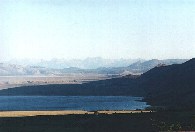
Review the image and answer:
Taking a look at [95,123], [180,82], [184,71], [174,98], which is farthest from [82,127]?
[184,71]

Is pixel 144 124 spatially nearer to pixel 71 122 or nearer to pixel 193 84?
pixel 71 122

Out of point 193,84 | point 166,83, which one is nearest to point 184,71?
point 166,83

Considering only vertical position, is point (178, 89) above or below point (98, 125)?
above

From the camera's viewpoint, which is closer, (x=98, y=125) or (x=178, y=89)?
(x=98, y=125)

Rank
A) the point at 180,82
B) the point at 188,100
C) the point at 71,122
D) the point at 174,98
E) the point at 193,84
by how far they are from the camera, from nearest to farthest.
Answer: the point at 71,122
the point at 188,100
the point at 174,98
the point at 193,84
the point at 180,82

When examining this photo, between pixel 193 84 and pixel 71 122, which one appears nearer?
pixel 71 122

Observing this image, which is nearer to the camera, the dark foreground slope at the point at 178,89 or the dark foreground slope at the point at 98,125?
the dark foreground slope at the point at 98,125

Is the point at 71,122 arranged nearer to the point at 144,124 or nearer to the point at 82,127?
the point at 82,127

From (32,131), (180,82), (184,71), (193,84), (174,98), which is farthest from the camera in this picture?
(184,71)

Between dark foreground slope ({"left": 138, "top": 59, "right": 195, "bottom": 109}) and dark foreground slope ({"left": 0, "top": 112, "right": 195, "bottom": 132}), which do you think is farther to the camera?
dark foreground slope ({"left": 138, "top": 59, "right": 195, "bottom": 109})
